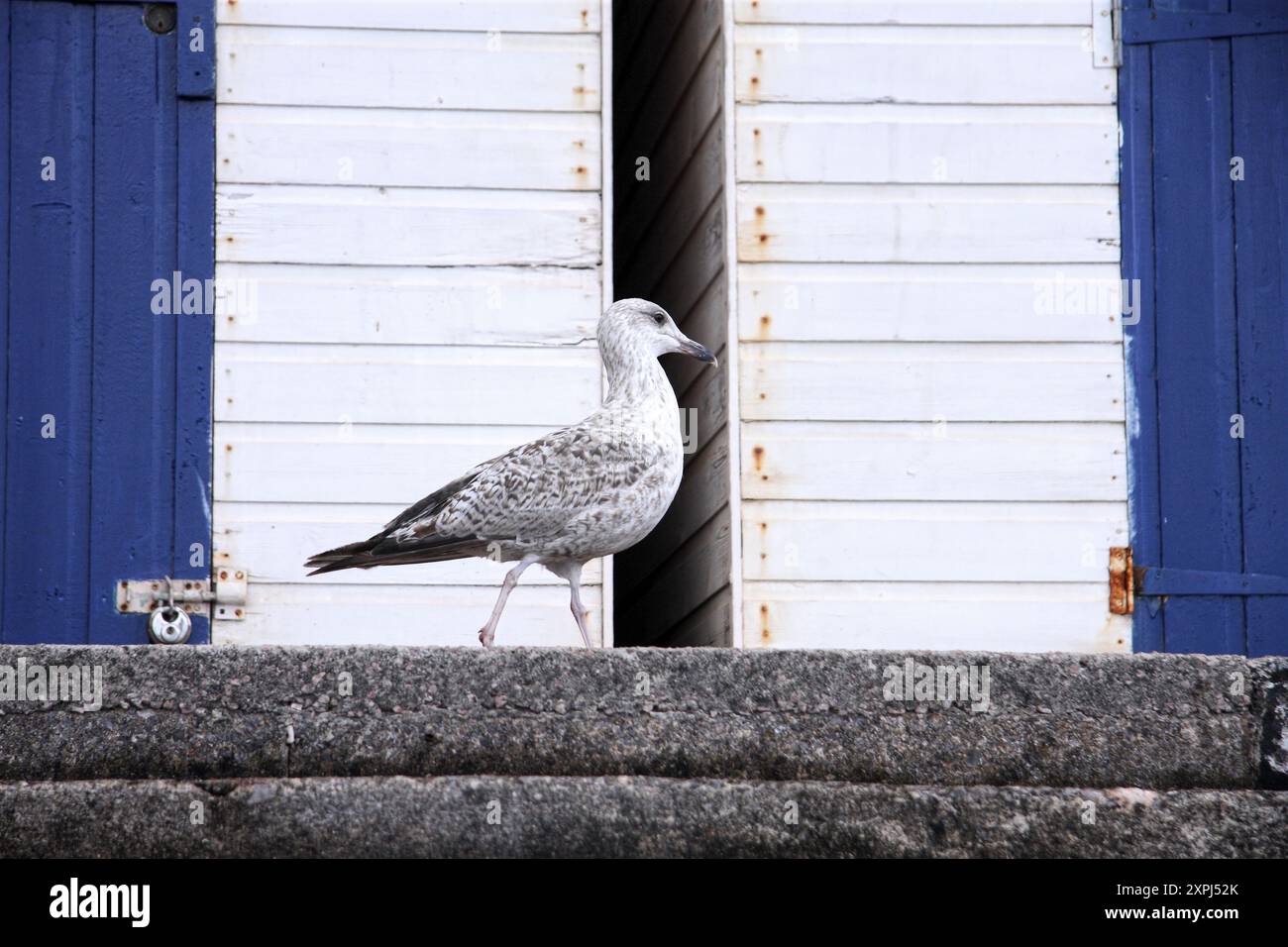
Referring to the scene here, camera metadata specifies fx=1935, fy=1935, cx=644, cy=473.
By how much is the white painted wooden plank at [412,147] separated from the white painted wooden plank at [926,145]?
633 mm

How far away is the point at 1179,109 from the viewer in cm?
692

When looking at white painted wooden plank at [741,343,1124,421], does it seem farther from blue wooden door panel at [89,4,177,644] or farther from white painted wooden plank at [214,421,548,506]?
blue wooden door panel at [89,4,177,644]

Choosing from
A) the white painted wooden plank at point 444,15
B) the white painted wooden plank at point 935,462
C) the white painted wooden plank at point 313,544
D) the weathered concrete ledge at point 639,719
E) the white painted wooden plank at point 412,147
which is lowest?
the weathered concrete ledge at point 639,719

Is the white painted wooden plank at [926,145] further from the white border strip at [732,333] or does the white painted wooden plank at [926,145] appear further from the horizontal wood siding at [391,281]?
the horizontal wood siding at [391,281]

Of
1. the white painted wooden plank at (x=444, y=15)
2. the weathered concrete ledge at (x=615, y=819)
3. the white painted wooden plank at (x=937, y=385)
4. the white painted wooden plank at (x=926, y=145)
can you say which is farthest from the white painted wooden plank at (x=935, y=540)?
the weathered concrete ledge at (x=615, y=819)

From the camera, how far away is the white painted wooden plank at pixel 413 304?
6695mm

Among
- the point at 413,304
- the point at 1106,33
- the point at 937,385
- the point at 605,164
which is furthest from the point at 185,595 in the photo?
the point at 1106,33

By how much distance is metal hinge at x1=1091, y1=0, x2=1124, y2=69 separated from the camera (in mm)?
6945

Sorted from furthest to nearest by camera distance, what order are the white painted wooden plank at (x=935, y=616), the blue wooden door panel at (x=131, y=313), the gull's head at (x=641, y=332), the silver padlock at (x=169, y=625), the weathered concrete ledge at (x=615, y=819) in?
the white painted wooden plank at (x=935, y=616) → the blue wooden door panel at (x=131, y=313) → the silver padlock at (x=169, y=625) → the gull's head at (x=641, y=332) → the weathered concrete ledge at (x=615, y=819)

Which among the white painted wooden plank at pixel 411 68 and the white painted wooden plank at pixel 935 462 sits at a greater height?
the white painted wooden plank at pixel 411 68

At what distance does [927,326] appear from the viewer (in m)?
6.84

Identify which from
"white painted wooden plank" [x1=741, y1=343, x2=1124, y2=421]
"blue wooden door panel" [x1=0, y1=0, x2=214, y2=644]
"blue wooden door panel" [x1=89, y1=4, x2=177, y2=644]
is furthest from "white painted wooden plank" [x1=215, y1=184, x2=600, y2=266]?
"white painted wooden plank" [x1=741, y1=343, x2=1124, y2=421]

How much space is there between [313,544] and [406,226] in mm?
1167
